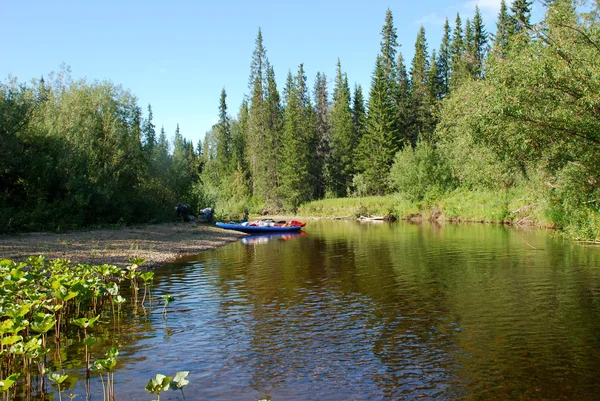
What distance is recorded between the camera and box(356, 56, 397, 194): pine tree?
219ft

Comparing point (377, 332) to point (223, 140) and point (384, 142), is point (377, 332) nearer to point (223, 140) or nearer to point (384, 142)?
point (384, 142)

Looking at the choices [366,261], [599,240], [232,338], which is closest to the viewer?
[232,338]

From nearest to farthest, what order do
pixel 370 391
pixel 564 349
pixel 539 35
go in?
1. pixel 370 391
2. pixel 564 349
3. pixel 539 35

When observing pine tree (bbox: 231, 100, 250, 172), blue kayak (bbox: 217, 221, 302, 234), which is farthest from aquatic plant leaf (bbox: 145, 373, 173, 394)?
pine tree (bbox: 231, 100, 250, 172)

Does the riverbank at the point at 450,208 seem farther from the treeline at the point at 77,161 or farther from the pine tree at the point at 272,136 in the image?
the treeline at the point at 77,161

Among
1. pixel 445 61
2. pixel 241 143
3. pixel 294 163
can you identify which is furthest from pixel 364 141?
pixel 241 143

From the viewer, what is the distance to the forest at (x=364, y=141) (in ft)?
48.1

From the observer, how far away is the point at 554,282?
51.6ft

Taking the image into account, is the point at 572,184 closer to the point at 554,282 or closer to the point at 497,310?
the point at 554,282

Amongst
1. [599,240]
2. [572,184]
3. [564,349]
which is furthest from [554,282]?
[599,240]

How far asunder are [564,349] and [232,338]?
6.93m

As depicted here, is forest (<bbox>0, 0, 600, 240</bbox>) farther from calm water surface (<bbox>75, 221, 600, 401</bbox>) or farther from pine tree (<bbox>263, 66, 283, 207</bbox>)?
calm water surface (<bbox>75, 221, 600, 401</bbox>)

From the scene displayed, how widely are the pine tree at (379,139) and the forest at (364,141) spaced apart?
0.63ft

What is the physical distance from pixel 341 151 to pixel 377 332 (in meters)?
65.6
